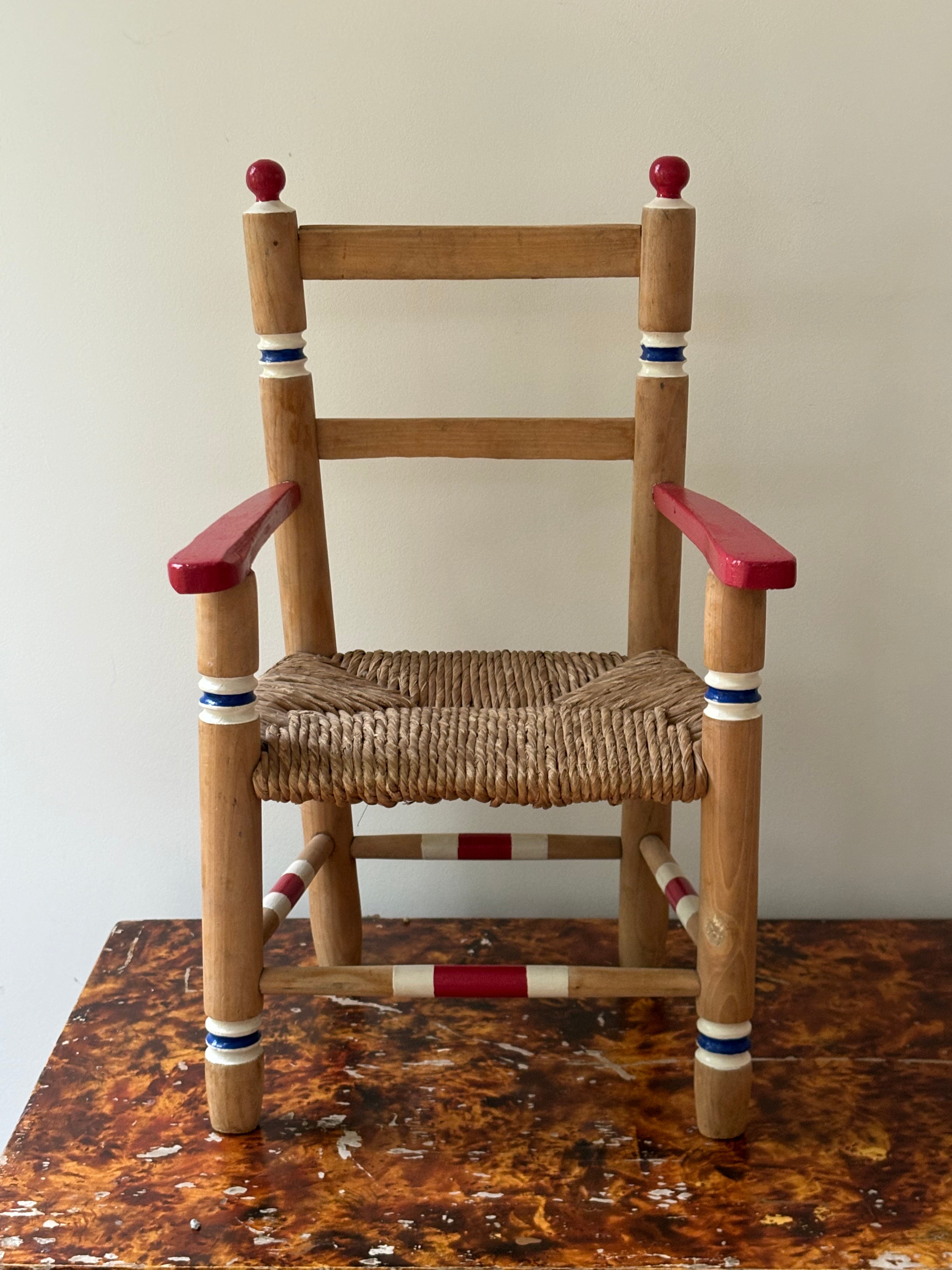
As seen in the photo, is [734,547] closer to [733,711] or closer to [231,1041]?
[733,711]

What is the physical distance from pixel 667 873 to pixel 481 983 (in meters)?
0.22

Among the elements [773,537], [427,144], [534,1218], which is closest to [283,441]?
[427,144]

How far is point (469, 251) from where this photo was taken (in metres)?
1.08

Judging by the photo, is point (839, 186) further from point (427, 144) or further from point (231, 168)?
point (231, 168)

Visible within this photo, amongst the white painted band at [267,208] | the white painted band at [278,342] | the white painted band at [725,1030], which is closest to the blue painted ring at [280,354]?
the white painted band at [278,342]

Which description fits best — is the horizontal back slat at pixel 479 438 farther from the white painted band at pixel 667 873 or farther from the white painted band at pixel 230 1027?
the white painted band at pixel 230 1027

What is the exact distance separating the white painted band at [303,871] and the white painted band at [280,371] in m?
0.43

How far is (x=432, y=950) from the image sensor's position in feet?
4.27

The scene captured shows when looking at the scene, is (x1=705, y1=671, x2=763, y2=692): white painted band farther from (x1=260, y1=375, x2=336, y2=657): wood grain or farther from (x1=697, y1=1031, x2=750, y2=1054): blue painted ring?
(x1=260, y1=375, x2=336, y2=657): wood grain

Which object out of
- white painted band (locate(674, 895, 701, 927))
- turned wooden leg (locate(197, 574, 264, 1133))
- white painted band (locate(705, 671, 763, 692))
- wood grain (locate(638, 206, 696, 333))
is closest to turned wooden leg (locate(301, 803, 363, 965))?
turned wooden leg (locate(197, 574, 264, 1133))

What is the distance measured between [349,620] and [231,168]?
18.7 inches

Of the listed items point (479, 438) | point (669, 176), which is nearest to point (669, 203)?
point (669, 176)

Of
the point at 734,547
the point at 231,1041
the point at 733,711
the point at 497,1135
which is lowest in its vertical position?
the point at 497,1135

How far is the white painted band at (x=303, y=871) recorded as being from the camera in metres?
1.09
